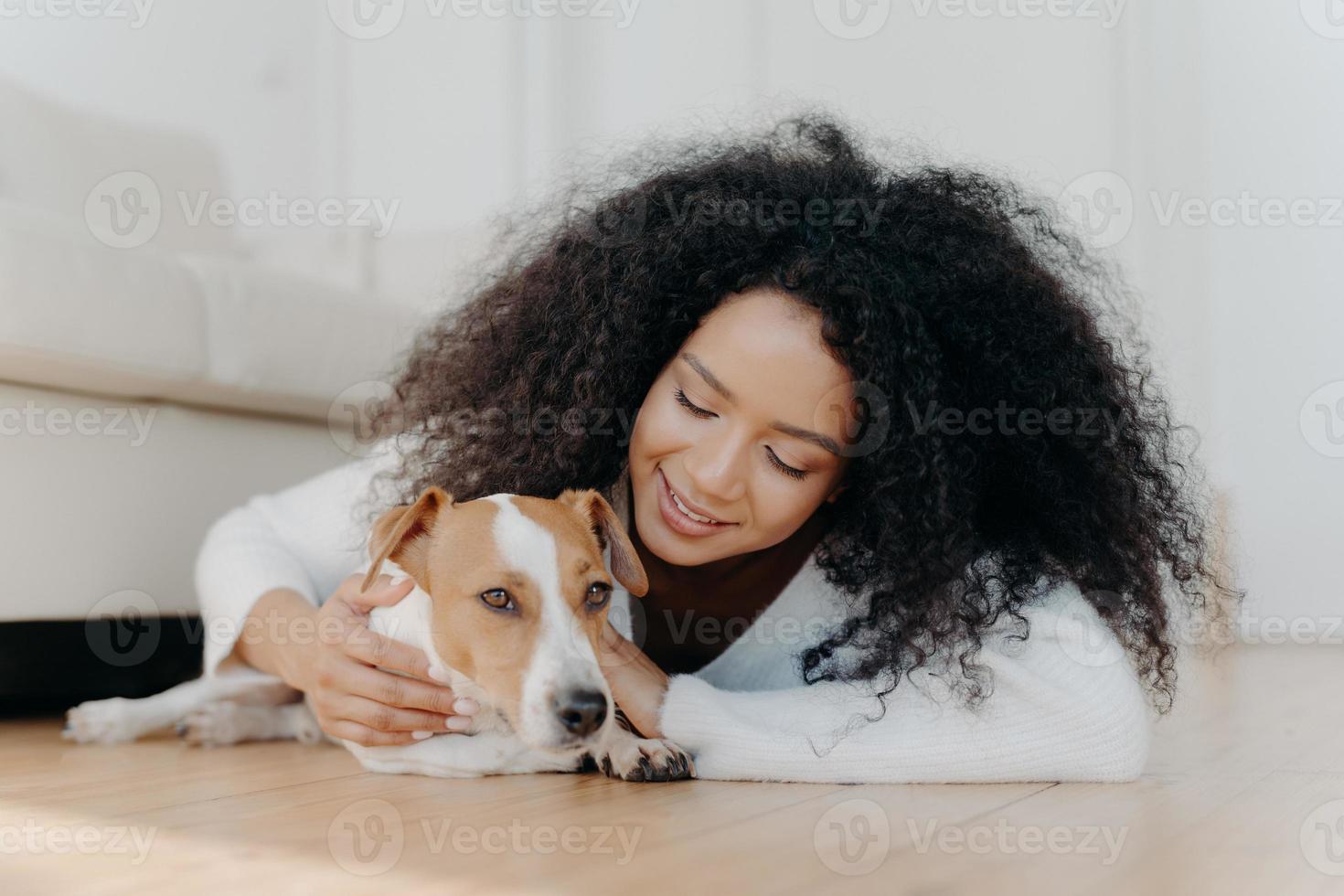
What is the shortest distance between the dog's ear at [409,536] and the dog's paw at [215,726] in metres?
0.53

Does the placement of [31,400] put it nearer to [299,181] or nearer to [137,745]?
[137,745]

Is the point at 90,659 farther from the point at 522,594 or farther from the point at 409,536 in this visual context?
the point at 522,594

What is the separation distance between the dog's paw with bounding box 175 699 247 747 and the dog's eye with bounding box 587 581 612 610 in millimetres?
745

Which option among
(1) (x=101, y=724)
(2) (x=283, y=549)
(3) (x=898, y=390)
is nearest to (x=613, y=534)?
(3) (x=898, y=390)

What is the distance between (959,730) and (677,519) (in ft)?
1.44

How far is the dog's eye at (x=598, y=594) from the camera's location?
50.9 inches

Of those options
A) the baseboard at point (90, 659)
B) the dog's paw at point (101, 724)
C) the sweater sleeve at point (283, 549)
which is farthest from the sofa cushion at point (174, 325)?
the dog's paw at point (101, 724)

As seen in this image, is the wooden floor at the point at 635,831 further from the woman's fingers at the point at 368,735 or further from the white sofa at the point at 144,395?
the white sofa at the point at 144,395

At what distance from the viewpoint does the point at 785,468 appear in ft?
4.66

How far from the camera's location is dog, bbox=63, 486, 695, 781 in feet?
3.88

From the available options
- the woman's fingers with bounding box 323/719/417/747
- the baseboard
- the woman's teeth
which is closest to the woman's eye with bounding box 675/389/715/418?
the woman's teeth

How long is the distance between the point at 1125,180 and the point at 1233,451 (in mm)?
1044

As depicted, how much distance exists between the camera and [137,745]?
66.1 inches

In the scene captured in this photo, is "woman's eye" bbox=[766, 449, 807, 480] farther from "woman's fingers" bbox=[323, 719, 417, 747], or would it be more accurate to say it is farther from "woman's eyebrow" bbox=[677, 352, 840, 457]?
"woman's fingers" bbox=[323, 719, 417, 747]
